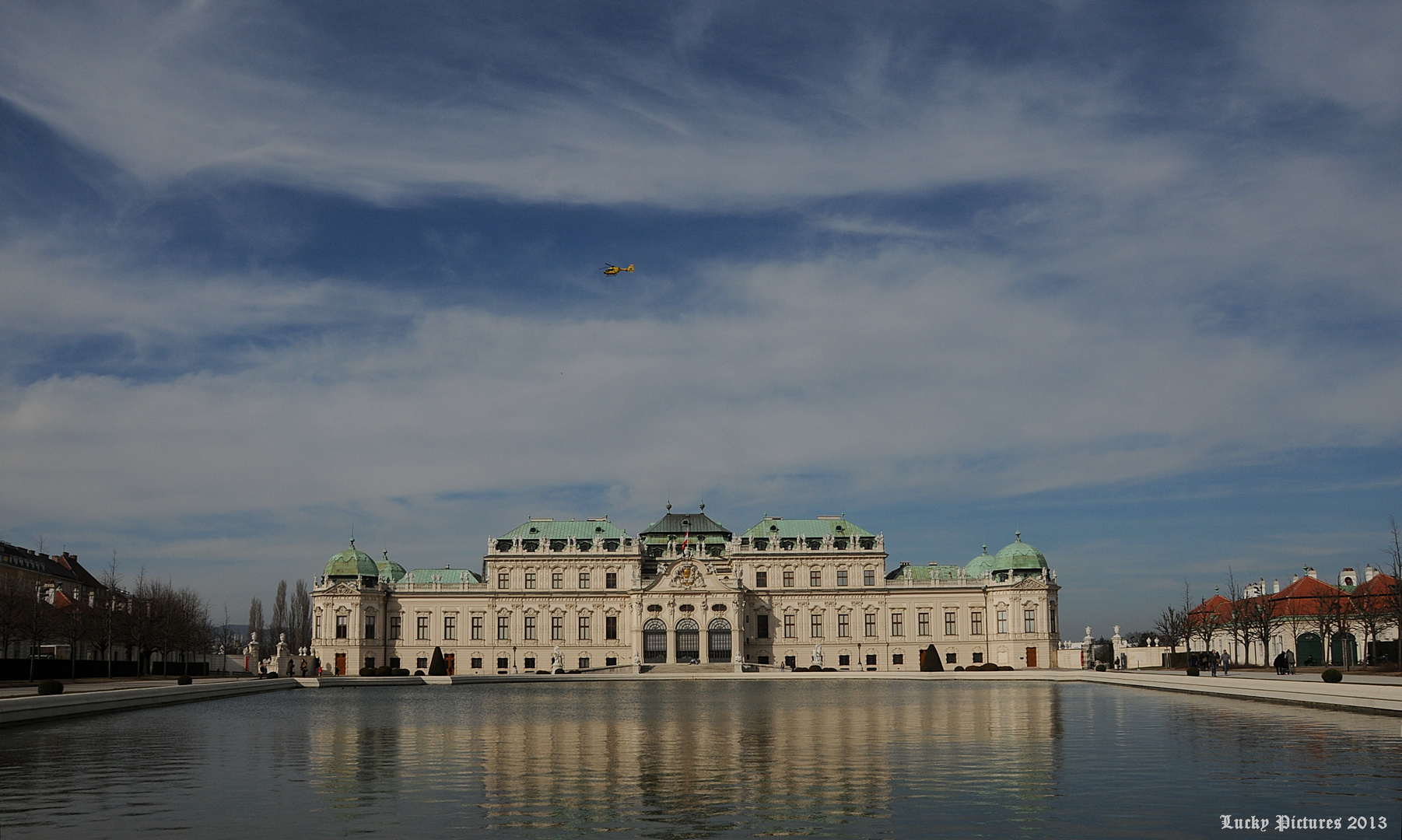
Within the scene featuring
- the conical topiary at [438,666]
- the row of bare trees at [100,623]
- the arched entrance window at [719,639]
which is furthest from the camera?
the arched entrance window at [719,639]

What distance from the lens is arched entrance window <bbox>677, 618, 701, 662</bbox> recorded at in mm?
114625

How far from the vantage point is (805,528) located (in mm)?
121062

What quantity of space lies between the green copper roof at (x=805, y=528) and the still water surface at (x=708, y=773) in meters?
76.1

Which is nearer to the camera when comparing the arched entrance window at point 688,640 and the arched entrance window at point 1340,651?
the arched entrance window at point 1340,651

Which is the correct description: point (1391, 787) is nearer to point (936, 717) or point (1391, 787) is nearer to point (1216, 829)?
point (1216, 829)

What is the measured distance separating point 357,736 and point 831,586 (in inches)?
3473

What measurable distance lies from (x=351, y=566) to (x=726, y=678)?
47.2m

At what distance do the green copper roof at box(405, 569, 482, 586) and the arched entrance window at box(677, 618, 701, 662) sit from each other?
23534 mm

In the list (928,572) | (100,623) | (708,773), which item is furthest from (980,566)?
(708,773)

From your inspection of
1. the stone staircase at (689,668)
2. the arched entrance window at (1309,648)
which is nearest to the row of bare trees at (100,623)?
the stone staircase at (689,668)

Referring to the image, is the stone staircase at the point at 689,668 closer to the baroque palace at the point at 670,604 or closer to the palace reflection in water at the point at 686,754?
the baroque palace at the point at 670,604

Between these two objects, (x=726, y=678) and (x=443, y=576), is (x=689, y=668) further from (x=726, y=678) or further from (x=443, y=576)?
(x=443, y=576)

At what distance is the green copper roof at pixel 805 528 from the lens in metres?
121

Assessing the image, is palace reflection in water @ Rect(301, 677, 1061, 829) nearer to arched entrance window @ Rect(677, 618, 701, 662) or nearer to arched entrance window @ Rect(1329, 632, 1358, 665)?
arched entrance window @ Rect(1329, 632, 1358, 665)
